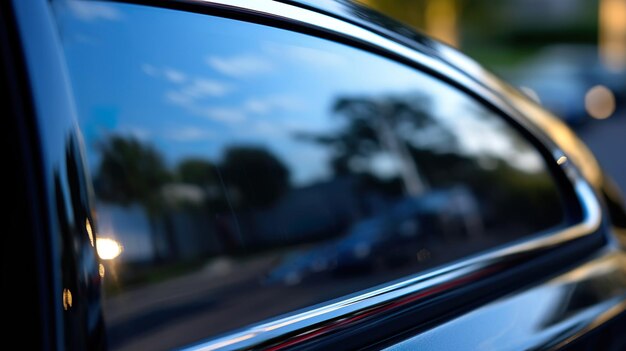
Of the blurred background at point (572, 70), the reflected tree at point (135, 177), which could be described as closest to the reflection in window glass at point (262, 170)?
the reflected tree at point (135, 177)

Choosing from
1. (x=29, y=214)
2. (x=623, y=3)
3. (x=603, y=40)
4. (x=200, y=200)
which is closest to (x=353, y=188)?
(x=200, y=200)

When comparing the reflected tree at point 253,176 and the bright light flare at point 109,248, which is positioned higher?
the reflected tree at point 253,176

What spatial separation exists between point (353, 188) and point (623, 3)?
23721 mm

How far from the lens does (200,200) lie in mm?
1845

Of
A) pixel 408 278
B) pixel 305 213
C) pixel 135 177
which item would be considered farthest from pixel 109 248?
pixel 305 213

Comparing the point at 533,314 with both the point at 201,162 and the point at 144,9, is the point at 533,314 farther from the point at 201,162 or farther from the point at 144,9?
the point at 144,9

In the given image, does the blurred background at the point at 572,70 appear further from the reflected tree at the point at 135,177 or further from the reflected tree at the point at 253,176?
the reflected tree at the point at 135,177

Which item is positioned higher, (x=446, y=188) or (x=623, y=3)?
(x=623, y=3)

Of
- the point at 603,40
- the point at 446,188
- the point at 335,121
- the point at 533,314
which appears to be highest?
the point at 603,40

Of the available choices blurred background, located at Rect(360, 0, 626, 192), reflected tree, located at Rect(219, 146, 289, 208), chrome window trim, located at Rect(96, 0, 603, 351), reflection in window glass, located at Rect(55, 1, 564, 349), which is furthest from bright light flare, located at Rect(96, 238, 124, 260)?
blurred background, located at Rect(360, 0, 626, 192)

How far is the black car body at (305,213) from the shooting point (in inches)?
41.1

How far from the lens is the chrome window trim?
4.33 feet

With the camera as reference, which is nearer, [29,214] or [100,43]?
[29,214]

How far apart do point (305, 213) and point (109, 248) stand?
804 mm
